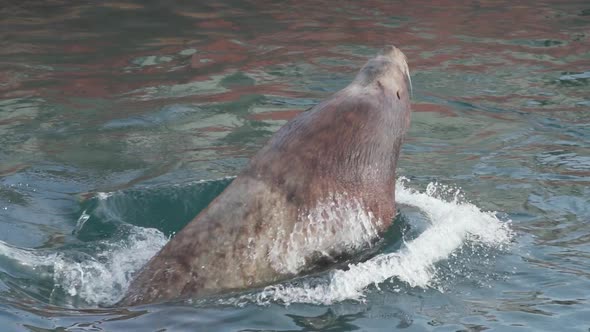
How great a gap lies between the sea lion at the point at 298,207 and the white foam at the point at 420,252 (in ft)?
0.37

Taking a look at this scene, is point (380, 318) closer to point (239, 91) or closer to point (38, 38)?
point (239, 91)

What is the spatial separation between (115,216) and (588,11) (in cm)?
967

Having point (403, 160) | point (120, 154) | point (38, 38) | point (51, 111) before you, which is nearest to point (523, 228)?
point (403, 160)

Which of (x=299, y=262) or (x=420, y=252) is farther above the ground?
(x=299, y=262)

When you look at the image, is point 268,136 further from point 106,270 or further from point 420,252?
point 106,270

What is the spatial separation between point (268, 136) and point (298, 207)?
4050 mm

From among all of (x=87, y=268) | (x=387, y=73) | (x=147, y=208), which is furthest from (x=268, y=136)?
(x=87, y=268)

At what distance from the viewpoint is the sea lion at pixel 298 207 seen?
457cm

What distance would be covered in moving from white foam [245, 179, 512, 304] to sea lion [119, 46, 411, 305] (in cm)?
11

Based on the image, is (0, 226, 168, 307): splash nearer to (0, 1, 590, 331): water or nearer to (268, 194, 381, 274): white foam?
(0, 1, 590, 331): water

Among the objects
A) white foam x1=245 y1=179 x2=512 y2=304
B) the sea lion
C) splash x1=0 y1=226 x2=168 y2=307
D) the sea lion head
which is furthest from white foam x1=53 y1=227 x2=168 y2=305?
the sea lion head

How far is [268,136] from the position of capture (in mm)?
8781

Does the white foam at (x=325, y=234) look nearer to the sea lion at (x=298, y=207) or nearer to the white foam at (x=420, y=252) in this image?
the sea lion at (x=298, y=207)

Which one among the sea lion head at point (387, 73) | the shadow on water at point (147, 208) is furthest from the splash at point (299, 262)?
the sea lion head at point (387, 73)
